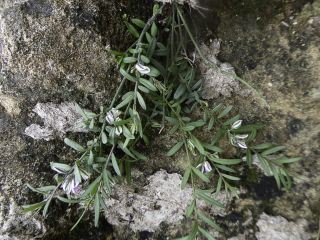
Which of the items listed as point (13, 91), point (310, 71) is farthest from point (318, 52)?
point (13, 91)

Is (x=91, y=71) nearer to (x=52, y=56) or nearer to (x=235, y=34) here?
(x=52, y=56)

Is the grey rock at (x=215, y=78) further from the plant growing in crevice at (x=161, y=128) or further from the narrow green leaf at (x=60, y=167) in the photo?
the narrow green leaf at (x=60, y=167)

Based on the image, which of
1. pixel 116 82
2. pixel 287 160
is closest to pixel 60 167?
pixel 116 82

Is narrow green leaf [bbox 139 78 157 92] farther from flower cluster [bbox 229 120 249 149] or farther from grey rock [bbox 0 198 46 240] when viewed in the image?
grey rock [bbox 0 198 46 240]

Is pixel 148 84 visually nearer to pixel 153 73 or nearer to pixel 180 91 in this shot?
pixel 153 73

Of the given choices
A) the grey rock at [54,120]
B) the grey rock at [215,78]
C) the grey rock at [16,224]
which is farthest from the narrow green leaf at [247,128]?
the grey rock at [16,224]

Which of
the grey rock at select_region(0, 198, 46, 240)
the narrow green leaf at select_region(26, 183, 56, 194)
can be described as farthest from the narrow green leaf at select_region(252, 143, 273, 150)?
the grey rock at select_region(0, 198, 46, 240)
